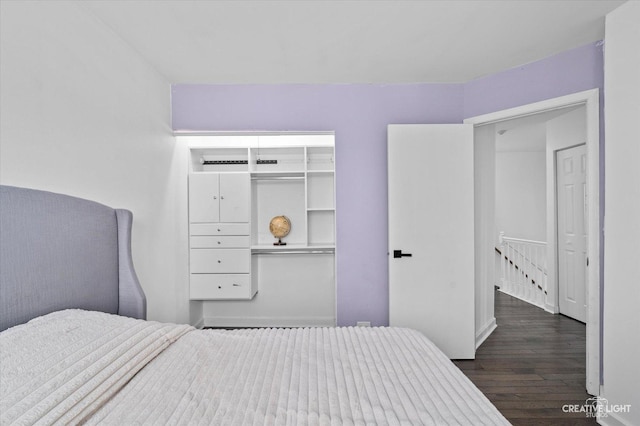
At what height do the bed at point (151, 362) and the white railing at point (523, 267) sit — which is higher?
the bed at point (151, 362)

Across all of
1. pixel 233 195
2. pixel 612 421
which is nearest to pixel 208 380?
pixel 233 195

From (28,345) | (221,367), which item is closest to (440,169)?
(221,367)

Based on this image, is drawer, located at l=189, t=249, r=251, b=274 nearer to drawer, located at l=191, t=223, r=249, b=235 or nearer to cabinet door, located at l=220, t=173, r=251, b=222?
drawer, located at l=191, t=223, r=249, b=235

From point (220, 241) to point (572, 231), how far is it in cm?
421

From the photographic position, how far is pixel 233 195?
3186mm

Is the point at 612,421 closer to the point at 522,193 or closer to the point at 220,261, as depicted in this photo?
the point at 220,261

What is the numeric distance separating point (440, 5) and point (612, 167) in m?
1.49

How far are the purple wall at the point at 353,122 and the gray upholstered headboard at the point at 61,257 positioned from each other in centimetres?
153

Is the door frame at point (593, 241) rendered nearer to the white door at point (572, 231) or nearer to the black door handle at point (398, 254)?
the black door handle at point (398, 254)

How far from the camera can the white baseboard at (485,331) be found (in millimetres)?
3133

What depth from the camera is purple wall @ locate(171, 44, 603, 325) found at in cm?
297

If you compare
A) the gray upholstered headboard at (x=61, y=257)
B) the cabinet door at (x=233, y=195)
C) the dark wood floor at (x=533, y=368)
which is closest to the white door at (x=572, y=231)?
the dark wood floor at (x=533, y=368)

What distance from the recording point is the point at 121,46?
216 cm

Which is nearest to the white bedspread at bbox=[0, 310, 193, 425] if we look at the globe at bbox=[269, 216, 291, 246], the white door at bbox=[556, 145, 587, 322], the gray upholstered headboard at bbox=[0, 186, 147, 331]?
the gray upholstered headboard at bbox=[0, 186, 147, 331]
